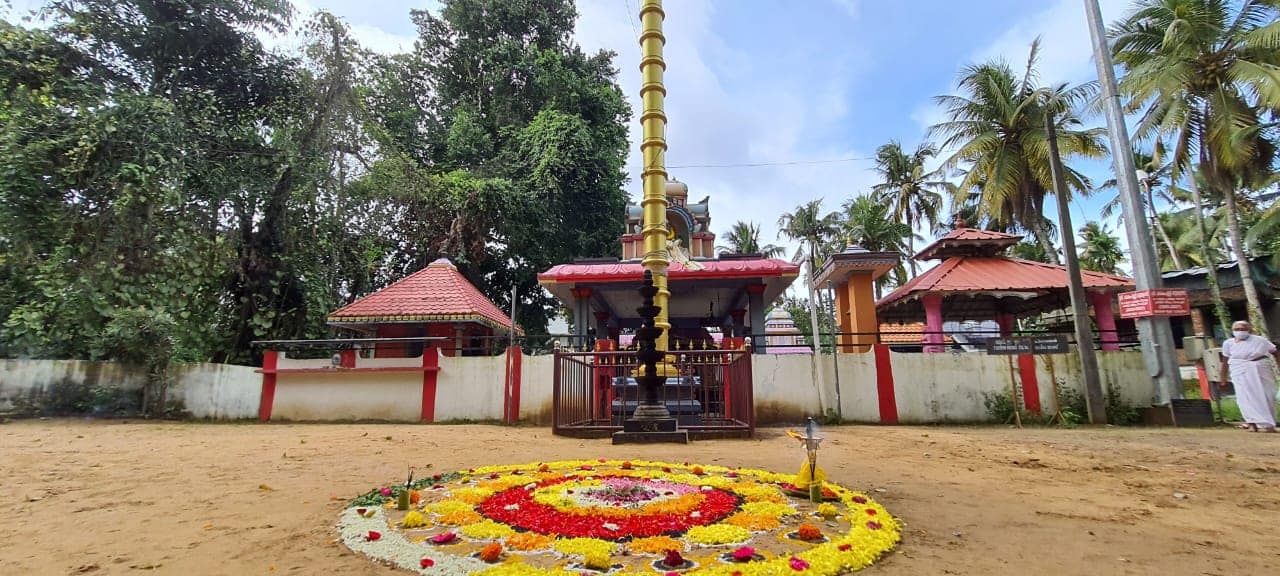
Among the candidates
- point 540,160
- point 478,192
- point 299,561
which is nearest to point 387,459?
point 299,561

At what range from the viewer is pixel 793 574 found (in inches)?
103

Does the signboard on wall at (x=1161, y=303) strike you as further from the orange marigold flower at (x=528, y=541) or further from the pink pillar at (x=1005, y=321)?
the orange marigold flower at (x=528, y=541)

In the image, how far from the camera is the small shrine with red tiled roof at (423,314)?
13.3 m

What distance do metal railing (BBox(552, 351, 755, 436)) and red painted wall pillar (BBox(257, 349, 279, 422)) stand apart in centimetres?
756

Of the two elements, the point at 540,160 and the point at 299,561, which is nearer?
the point at 299,561

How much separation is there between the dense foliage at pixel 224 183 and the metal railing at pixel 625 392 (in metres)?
9.57

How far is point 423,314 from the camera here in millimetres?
13305

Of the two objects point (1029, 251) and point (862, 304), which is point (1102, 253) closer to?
point (1029, 251)

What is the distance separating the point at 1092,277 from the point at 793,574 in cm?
1690

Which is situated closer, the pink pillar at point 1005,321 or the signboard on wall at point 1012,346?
the signboard on wall at point 1012,346

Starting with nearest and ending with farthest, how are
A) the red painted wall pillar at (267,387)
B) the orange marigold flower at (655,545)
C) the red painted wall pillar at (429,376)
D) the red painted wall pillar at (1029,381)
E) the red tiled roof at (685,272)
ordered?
the orange marigold flower at (655,545), the red painted wall pillar at (1029,381), the red painted wall pillar at (429,376), the red painted wall pillar at (267,387), the red tiled roof at (685,272)

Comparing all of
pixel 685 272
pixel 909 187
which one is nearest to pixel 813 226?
pixel 909 187

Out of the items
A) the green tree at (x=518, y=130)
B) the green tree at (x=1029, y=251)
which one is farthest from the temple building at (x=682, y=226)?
the green tree at (x=1029, y=251)

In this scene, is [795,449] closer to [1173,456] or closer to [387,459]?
[1173,456]
